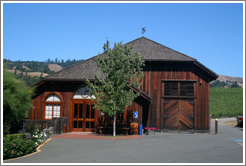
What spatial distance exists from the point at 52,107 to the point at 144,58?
348 inches

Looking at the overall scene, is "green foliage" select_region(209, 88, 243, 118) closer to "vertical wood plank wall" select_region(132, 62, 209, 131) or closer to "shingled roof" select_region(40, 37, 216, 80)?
"vertical wood plank wall" select_region(132, 62, 209, 131)

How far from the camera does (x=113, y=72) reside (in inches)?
712

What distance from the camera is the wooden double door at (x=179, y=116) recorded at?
2261 centimetres

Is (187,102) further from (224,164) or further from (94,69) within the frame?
(224,164)

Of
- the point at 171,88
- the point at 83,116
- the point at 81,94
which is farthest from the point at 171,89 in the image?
the point at 83,116

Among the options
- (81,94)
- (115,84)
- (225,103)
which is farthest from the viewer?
(225,103)

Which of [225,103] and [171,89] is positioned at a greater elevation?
[171,89]

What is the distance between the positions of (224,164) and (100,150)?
5673mm

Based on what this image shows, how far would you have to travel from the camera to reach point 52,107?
824 inches

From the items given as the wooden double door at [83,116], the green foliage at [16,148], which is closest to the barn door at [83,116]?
the wooden double door at [83,116]

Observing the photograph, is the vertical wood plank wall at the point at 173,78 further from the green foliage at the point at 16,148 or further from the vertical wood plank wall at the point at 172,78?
the green foliage at the point at 16,148

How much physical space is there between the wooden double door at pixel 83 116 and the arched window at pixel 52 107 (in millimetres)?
1186

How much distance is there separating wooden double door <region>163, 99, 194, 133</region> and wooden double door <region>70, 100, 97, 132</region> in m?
6.37

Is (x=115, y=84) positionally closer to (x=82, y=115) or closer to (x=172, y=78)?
(x=82, y=115)
